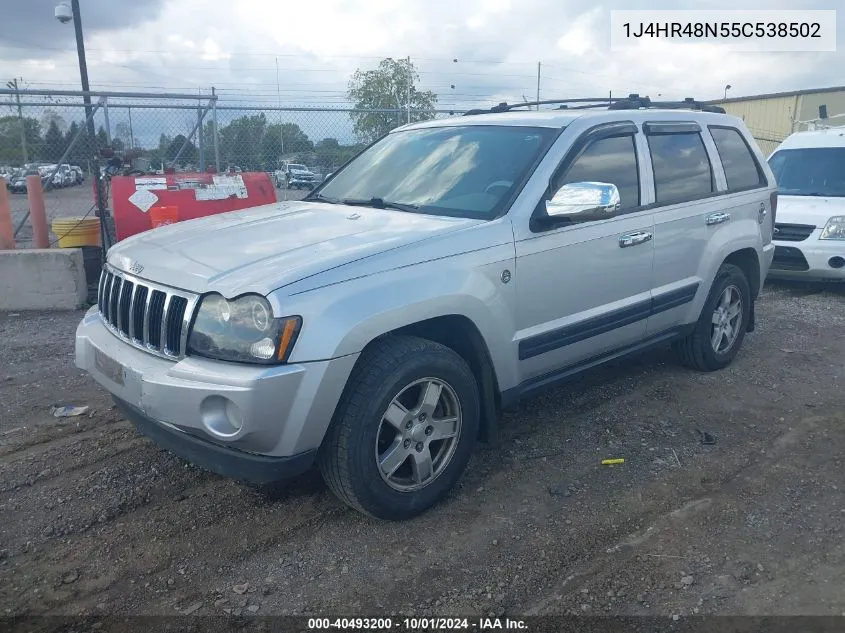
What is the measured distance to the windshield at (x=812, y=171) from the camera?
28.6 ft

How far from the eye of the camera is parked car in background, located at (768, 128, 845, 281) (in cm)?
802

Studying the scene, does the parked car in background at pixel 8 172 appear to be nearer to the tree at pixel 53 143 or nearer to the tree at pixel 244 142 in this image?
the tree at pixel 53 143

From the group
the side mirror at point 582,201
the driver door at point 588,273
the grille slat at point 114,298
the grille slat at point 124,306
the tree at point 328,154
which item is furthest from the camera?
the tree at point 328,154

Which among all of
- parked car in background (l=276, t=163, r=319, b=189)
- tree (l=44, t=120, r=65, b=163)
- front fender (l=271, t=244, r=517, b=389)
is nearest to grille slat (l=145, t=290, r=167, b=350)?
front fender (l=271, t=244, r=517, b=389)

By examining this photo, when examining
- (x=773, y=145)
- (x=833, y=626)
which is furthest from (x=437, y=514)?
(x=773, y=145)

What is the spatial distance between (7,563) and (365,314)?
73.0 inches

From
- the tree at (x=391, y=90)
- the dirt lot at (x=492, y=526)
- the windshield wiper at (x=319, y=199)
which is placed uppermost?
the tree at (x=391, y=90)

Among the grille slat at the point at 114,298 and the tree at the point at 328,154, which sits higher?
the tree at the point at 328,154

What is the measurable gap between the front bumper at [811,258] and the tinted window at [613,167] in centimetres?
479

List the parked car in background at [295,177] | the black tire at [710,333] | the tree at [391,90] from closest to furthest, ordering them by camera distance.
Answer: the black tire at [710,333] → the parked car in background at [295,177] → the tree at [391,90]

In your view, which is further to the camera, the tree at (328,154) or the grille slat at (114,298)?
the tree at (328,154)

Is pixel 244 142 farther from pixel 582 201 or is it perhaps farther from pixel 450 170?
pixel 582 201

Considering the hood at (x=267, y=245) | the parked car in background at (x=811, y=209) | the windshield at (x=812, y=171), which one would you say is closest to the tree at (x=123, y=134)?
the hood at (x=267, y=245)

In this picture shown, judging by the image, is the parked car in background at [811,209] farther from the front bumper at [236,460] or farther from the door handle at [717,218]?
the front bumper at [236,460]
